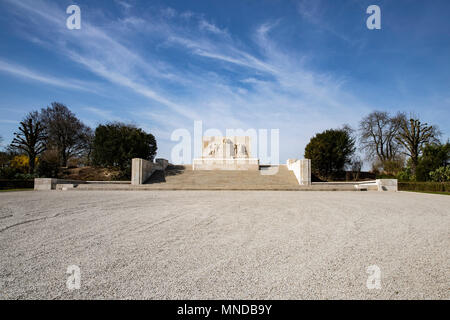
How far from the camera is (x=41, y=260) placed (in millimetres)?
3541

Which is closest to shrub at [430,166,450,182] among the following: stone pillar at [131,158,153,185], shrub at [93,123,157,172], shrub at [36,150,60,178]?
stone pillar at [131,158,153,185]

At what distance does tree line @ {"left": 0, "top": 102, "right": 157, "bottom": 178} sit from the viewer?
24141 mm

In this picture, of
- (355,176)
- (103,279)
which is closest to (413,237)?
(103,279)

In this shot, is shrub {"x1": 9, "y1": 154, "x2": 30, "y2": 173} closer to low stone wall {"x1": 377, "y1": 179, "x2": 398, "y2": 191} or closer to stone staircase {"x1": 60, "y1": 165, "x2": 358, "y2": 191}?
stone staircase {"x1": 60, "y1": 165, "x2": 358, "y2": 191}

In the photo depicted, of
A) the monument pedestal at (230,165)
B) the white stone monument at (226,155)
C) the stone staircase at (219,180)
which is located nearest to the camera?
the stone staircase at (219,180)

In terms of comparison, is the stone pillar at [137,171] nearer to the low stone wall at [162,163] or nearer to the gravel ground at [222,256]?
the low stone wall at [162,163]

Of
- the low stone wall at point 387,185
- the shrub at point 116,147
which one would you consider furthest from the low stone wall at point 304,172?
the shrub at point 116,147

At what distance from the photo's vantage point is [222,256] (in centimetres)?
374

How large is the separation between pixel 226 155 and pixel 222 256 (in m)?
27.0

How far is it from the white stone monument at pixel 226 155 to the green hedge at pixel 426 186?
12499mm

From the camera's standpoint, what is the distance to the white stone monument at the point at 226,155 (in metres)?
27.0

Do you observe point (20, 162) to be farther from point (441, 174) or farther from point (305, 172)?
point (441, 174)

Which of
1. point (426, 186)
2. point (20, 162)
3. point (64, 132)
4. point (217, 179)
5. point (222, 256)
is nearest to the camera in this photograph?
point (222, 256)

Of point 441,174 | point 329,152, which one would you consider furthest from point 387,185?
point 329,152
